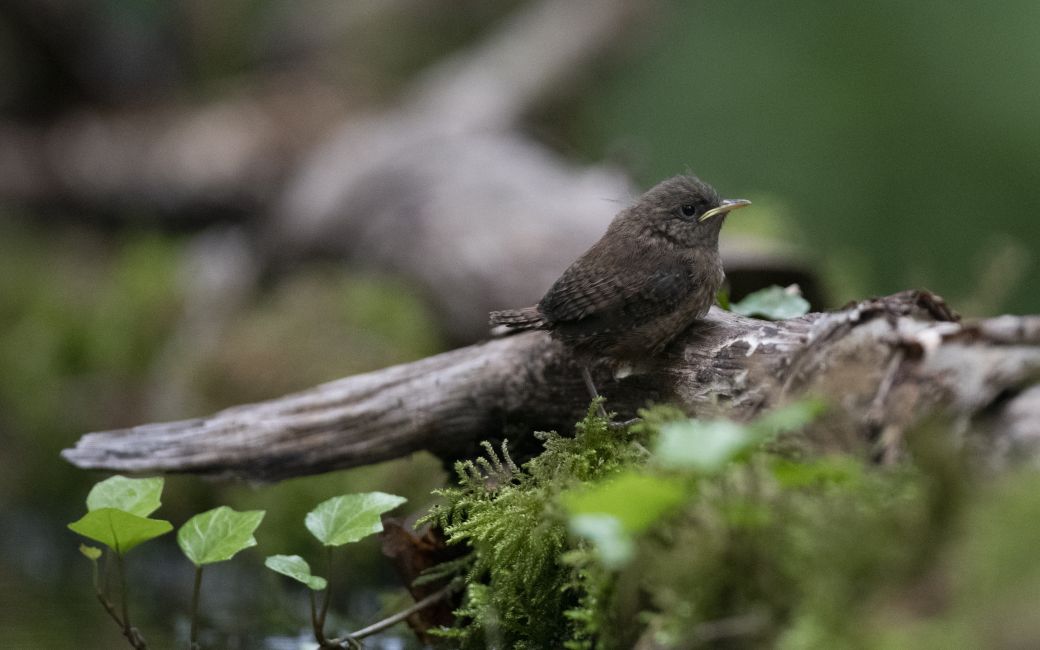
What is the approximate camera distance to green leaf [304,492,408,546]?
2.19 meters

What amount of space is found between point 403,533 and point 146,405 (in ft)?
12.6

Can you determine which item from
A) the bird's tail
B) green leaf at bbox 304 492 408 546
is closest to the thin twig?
green leaf at bbox 304 492 408 546

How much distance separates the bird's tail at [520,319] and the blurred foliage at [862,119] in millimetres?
7185

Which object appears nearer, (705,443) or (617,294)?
(705,443)

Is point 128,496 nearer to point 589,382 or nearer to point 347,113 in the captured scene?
point 589,382

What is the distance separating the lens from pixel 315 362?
5.47 metres

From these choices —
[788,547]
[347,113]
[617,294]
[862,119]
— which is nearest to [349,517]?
[617,294]

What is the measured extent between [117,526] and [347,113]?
7346 millimetres

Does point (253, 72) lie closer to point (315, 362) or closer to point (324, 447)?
point (315, 362)

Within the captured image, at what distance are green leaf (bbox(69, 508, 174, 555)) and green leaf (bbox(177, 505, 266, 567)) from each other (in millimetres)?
67

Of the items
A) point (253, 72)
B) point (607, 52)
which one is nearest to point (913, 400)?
point (607, 52)

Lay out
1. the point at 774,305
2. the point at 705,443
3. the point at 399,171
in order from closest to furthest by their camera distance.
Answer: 1. the point at 705,443
2. the point at 774,305
3. the point at 399,171

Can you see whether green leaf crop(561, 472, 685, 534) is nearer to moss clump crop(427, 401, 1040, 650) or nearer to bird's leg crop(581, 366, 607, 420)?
moss clump crop(427, 401, 1040, 650)

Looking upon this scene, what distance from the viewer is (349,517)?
2227 mm
